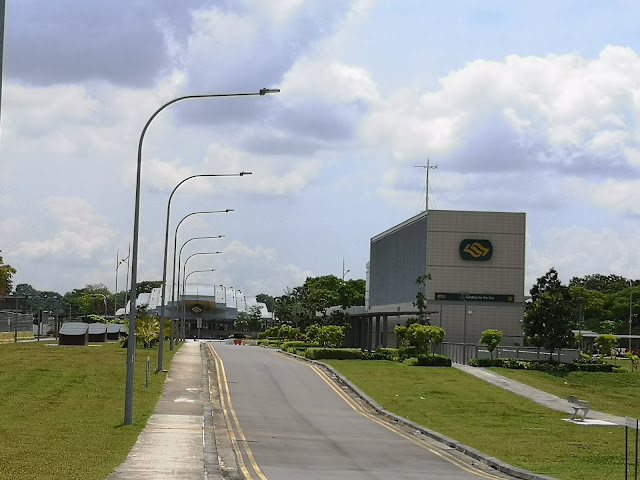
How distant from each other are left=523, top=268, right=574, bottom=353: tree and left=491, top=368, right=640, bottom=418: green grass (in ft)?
12.0

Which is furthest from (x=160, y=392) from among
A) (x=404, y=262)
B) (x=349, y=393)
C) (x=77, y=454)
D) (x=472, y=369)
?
(x=404, y=262)

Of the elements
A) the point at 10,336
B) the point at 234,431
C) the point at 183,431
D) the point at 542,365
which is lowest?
the point at 234,431

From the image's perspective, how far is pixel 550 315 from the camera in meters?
69.2

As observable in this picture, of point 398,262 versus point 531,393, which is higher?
point 398,262

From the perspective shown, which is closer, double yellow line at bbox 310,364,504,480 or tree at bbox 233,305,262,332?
double yellow line at bbox 310,364,504,480

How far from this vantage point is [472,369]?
202 feet

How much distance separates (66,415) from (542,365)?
4181cm

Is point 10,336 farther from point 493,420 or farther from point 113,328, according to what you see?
point 493,420

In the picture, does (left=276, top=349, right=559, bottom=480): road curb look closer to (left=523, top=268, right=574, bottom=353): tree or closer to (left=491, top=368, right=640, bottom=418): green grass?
(left=491, top=368, right=640, bottom=418): green grass

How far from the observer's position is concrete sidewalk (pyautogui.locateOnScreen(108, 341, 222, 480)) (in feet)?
68.3

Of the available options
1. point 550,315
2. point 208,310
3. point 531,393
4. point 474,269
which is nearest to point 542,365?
point 550,315

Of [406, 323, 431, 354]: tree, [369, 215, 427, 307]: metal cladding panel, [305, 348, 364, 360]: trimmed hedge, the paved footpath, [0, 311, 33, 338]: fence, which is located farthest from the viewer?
[0, 311, 33, 338]: fence

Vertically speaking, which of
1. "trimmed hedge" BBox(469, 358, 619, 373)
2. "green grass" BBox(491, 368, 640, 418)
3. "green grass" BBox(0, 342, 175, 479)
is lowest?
"green grass" BBox(491, 368, 640, 418)

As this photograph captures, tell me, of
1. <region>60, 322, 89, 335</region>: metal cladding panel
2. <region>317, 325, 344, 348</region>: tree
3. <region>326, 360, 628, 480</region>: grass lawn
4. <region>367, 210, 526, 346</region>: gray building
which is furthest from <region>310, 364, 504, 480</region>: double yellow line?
<region>367, 210, 526, 346</region>: gray building
